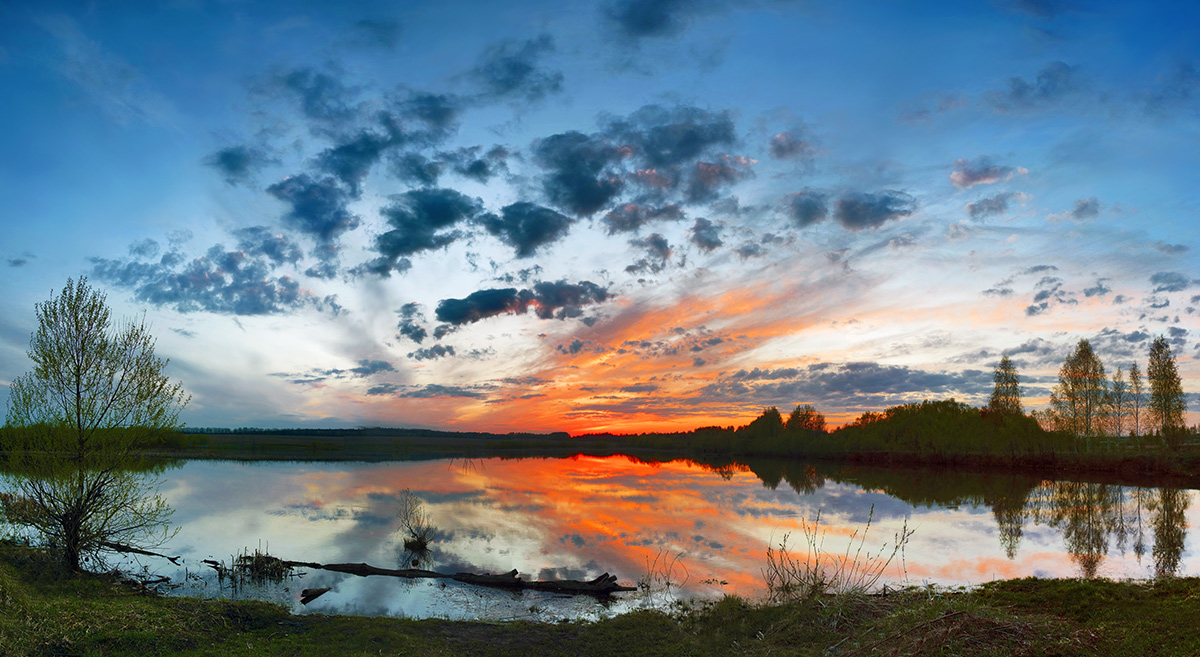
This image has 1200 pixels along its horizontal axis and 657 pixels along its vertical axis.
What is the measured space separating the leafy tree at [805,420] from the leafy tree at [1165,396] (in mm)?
55854

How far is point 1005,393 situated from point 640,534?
257 feet

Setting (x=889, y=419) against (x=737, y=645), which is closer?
(x=737, y=645)

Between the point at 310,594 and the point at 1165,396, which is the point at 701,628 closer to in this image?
the point at 310,594

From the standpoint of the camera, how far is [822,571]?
14359mm

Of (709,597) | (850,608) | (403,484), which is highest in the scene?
(850,608)

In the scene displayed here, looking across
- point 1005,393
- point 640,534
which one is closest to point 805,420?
point 1005,393

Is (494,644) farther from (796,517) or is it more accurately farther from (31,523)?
(796,517)

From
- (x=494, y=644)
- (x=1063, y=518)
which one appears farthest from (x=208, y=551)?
(x=1063, y=518)

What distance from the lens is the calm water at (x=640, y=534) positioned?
15.2 metres

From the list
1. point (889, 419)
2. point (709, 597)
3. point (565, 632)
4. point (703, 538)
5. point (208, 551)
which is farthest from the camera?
point (889, 419)

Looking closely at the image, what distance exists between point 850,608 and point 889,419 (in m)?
99.7

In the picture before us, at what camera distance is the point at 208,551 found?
1983cm

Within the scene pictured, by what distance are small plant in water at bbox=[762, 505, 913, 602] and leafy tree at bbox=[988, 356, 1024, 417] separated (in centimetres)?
6987

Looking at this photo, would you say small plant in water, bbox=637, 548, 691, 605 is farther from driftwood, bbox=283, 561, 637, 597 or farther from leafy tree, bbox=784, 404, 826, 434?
leafy tree, bbox=784, 404, 826, 434
